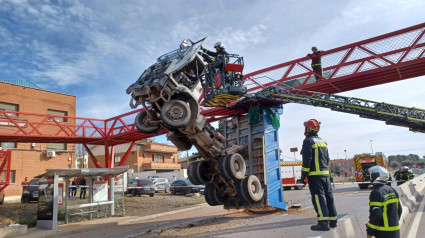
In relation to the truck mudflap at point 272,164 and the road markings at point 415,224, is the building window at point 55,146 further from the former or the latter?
the road markings at point 415,224

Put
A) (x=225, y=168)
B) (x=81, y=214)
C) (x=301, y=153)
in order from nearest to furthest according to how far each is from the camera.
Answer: (x=301, y=153)
(x=225, y=168)
(x=81, y=214)

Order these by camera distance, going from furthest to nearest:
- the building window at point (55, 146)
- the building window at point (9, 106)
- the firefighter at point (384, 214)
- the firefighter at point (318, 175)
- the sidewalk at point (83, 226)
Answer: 1. the building window at point (55, 146)
2. the building window at point (9, 106)
3. the sidewalk at point (83, 226)
4. the firefighter at point (318, 175)
5. the firefighter at point (384, 214)

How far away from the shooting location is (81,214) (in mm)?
12641

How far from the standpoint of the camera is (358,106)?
30.1ft

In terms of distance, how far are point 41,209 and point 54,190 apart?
0.87m

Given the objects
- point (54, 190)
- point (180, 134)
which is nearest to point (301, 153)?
point (180, 134)

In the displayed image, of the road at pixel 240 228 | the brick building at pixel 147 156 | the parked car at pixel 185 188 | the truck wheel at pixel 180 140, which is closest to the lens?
the road at pixel 240 228

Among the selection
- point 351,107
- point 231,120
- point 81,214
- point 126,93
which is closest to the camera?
point 126,93

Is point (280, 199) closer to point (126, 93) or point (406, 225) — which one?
point (406, 225)

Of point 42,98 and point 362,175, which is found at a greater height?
point 42,98

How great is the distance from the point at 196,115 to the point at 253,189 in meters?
2.75

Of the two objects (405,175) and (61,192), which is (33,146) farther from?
(405,175)

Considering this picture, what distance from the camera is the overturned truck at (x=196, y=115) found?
7.64 m

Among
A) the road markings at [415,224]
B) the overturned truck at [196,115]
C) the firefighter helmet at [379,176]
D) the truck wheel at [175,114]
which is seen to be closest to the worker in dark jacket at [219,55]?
the overturned truck at [196,115]
